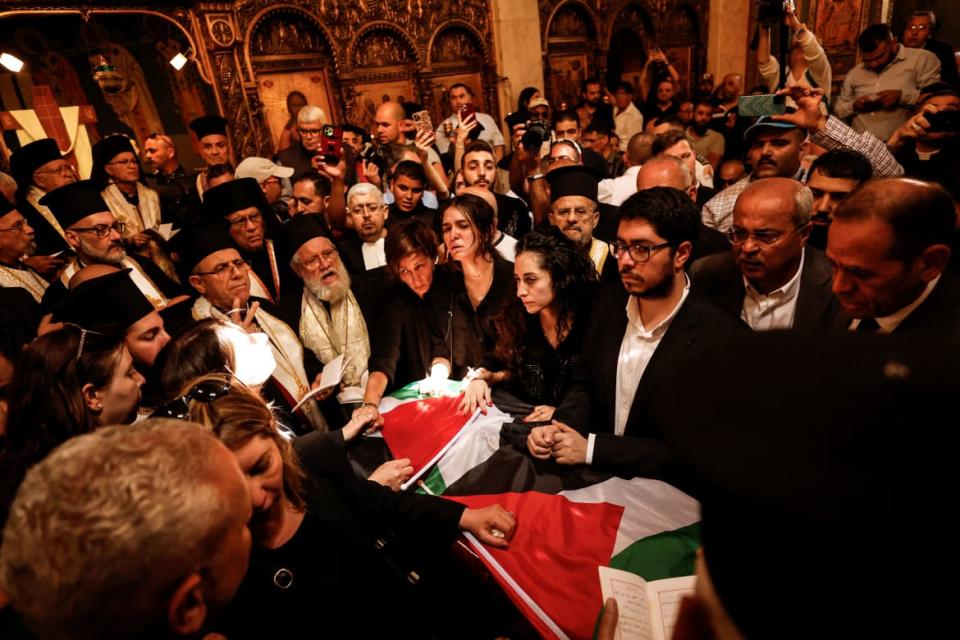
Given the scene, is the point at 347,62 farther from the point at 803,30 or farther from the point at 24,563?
the point at 24,563

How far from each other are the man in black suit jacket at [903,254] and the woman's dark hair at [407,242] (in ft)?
7.43

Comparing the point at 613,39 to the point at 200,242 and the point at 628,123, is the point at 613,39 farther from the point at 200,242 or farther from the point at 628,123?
the point at 200,242

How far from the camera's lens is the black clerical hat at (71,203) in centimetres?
331

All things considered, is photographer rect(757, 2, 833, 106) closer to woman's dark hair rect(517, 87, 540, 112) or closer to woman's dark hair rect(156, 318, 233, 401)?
woman's dark hair rect(517, 87, 540, 112)

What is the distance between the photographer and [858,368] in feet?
1.72

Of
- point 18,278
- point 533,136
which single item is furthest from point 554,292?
point 18,278

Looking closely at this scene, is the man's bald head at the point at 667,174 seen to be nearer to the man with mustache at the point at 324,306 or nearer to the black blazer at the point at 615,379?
the black blazer at the point at 615,379

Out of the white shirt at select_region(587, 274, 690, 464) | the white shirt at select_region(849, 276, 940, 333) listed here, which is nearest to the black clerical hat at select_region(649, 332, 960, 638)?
the white shirt at select_region(849, 276, 940, 333)

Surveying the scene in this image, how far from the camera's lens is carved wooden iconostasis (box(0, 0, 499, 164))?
6691 millimetres

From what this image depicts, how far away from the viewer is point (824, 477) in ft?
1.53

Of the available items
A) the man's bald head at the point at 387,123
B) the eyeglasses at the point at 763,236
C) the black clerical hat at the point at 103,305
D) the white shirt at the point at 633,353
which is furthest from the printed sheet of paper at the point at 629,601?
the man's bald head at the point at 387,123

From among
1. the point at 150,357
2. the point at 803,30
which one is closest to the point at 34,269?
the point at 150,357

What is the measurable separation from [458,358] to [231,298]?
151cm

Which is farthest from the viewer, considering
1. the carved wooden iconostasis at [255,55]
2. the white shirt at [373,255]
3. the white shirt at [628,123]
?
the white shirt at [628,123]
